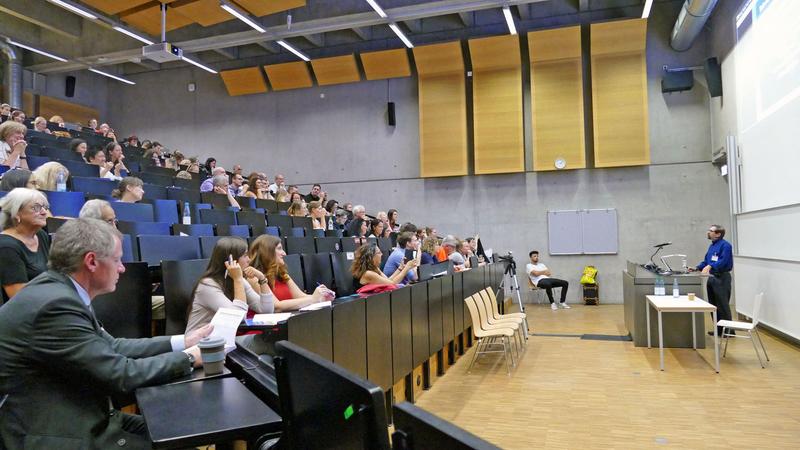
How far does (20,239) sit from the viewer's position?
94.7 inches

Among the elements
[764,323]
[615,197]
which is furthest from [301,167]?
[764,323]

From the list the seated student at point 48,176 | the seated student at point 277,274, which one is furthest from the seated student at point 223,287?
the seated student at point 48,176

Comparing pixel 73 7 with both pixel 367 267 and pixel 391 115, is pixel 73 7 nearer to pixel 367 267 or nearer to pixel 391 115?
pixel 391 115

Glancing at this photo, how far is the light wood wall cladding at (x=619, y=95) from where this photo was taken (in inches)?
377

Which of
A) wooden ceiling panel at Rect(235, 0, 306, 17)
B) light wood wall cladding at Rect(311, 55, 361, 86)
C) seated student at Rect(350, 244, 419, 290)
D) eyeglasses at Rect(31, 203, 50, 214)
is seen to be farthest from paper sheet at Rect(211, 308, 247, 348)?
light wood wall cladding at Rect(311, 55, 361, 86)

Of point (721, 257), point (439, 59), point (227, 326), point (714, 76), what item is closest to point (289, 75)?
point (439, 59)

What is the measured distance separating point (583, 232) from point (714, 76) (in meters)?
3.47

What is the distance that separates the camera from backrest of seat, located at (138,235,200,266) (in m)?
3.52

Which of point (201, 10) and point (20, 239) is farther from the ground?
point (201, 10)

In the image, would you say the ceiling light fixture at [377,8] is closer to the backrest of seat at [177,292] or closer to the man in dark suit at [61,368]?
the backrest of seat at [177,292]

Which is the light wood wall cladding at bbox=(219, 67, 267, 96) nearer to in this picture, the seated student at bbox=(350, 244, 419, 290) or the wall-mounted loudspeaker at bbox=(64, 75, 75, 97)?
the wall-mounted loudspeaker at bbox=(64, 75, 75, 97)

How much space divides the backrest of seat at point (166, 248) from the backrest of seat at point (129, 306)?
875 millimetres

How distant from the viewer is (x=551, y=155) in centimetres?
1006

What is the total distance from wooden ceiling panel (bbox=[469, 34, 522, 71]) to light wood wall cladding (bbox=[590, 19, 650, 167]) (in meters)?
1.50
